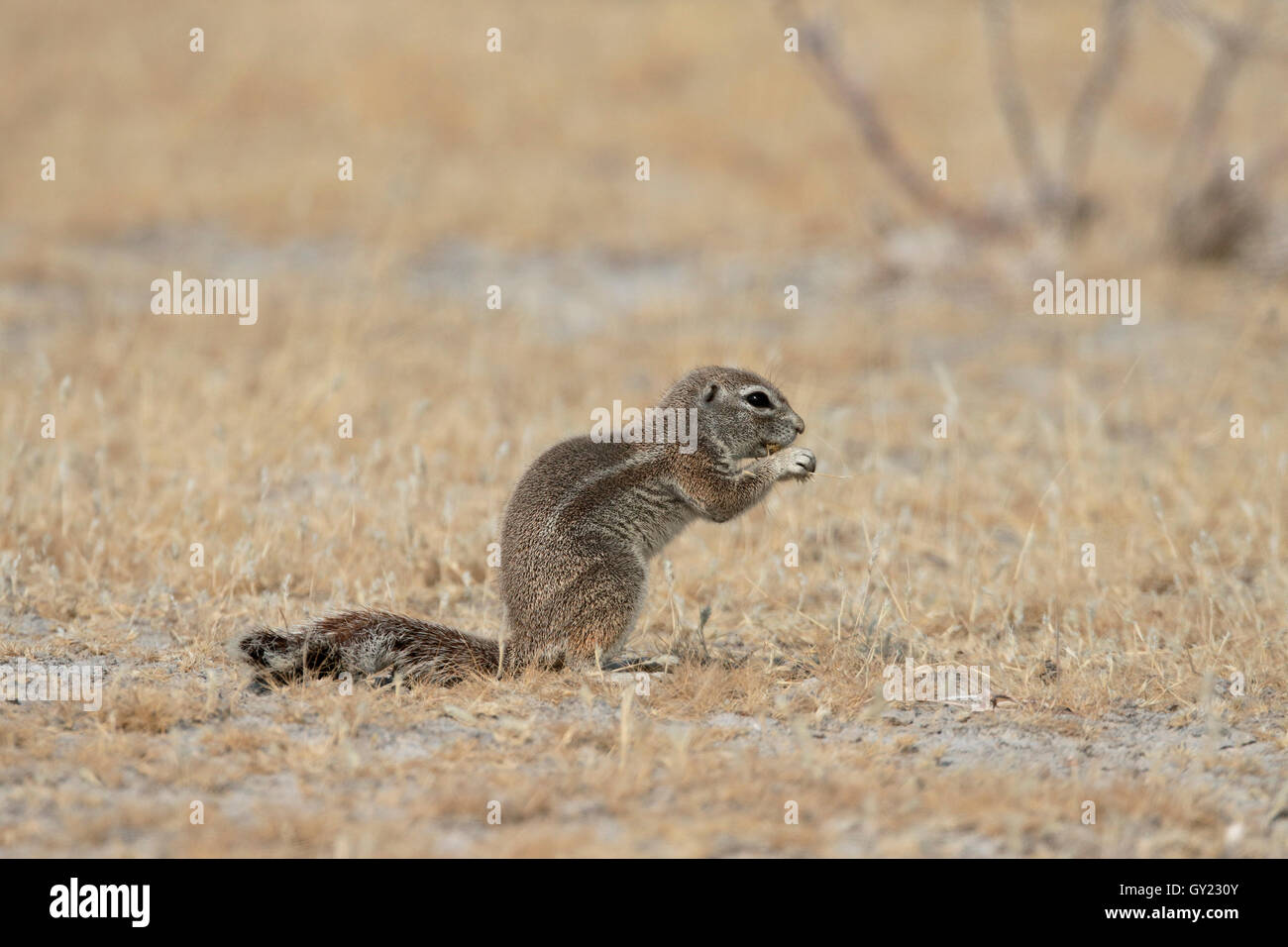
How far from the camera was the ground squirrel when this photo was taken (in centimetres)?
457

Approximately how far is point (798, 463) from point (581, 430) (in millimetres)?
3440

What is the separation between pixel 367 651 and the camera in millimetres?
4555

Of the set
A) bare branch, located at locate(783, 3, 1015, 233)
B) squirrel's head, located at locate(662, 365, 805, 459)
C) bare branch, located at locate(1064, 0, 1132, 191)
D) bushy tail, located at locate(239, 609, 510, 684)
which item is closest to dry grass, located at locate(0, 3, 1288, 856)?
bushy tail, located at locate(239, 609, 510, 684)

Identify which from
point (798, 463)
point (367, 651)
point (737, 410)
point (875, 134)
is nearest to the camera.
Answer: point (367, 651)

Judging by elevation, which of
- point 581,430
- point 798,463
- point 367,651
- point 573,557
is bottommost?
point 367,651

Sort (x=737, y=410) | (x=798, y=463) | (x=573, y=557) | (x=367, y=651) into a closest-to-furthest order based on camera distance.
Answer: (x=367, y=651) < (x=573, y=557) < (x=798, y=463) < (x=737, y=410)

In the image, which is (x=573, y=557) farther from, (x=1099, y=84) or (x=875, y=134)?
(x=1099, y=84)

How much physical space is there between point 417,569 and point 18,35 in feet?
47.9

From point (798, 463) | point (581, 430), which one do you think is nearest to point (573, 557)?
→ point (798, 463)

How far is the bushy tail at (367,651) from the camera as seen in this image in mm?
4461

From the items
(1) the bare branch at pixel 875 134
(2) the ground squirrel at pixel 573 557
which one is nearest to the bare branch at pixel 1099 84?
(1) the bare branch at pixel 875 134

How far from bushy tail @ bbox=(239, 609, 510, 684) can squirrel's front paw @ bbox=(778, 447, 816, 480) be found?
4.02 feet

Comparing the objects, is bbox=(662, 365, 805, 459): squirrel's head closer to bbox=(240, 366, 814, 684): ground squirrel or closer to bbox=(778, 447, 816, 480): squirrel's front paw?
bbox=(240, 366, 814, 684): ground squirrel
